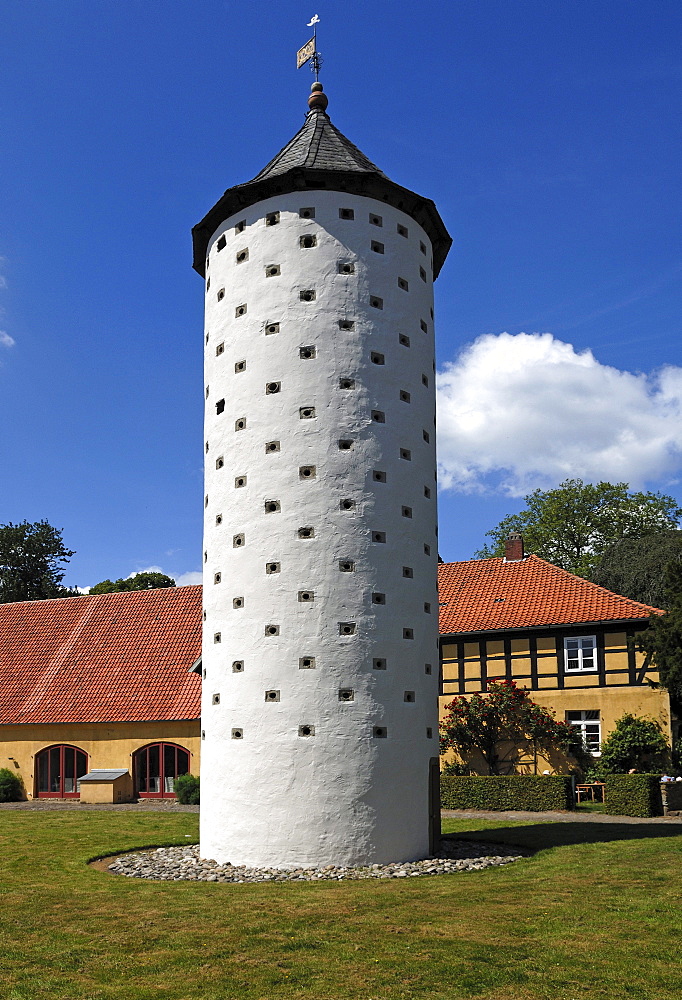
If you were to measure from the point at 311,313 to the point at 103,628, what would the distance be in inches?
850

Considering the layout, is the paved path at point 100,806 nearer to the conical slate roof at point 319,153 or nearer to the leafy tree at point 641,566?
the conical slate roof at point 319,153

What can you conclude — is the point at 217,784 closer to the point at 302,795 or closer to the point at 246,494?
the point at 302,795

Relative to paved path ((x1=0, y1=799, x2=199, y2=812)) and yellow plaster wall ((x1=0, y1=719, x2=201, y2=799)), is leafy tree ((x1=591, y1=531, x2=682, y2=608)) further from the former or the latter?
paved path ((x1=0, y1=799, x2=199, y2=812))

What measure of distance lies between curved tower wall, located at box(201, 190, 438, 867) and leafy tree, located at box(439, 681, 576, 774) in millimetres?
12197

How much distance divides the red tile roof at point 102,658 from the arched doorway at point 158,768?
47.2 inches

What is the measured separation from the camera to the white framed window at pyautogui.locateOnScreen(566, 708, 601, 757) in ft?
95.9

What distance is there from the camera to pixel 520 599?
32.6 metres

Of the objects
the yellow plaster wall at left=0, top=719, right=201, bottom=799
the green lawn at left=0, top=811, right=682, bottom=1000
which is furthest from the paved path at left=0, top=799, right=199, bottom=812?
the green lawn at left=0, top=811, right=682, bottom=1000

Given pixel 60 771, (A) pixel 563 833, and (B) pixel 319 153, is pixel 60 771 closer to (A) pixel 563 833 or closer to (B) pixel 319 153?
(A) pixel 563 833

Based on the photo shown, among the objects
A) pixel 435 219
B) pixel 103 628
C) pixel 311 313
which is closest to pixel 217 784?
pixel 311 313

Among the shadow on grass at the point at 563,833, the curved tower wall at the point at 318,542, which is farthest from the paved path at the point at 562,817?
the curved tower wall at the point at 318,542

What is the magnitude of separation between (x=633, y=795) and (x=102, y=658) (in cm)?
1926

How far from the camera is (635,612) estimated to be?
2952 centimetres

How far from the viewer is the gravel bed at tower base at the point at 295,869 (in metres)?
15.4
